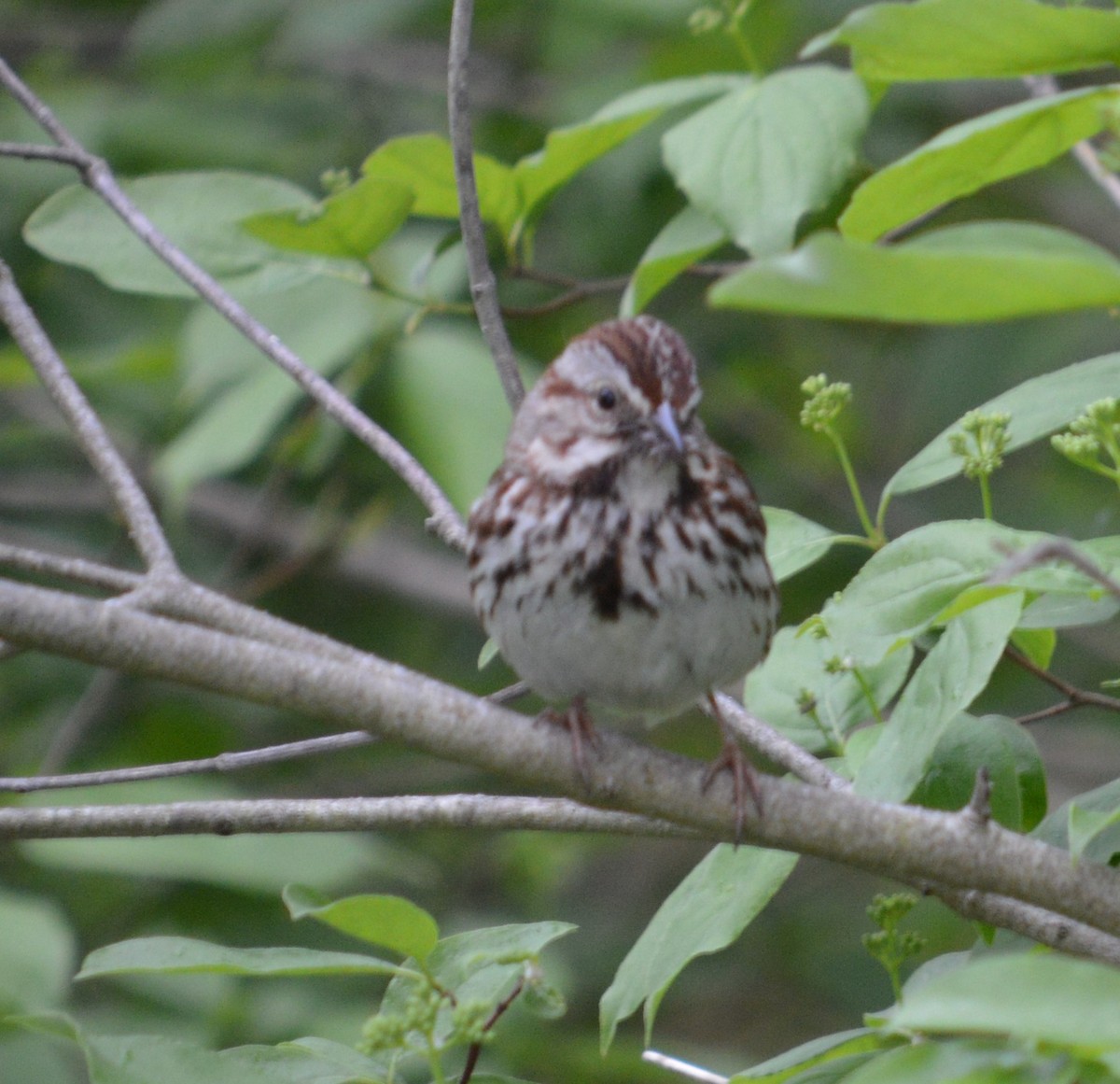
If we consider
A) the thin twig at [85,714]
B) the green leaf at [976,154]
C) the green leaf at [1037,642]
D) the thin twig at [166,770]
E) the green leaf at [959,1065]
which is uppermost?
the green leaf at [976,154]

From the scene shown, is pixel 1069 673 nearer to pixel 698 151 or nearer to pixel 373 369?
pixel 373 369

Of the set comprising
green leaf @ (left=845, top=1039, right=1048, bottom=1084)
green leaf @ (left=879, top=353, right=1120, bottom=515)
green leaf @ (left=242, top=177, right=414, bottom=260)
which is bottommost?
green leaf @ (left=845, top=1039, right=1048, bottom=1084)

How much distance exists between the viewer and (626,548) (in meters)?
2.77

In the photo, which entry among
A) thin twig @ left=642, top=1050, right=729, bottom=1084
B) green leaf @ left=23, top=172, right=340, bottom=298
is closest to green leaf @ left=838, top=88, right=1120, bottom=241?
thin twig @ left=642, top=1050, right=729, bottom=1084

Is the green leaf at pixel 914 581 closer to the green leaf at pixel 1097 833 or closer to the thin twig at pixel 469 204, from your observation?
the green leaf at pixel 1097 833

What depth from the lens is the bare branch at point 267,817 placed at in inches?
87.4

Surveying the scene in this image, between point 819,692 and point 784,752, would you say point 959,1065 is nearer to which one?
point 784,752

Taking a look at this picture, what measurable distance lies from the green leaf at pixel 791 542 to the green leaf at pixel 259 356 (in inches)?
56.4

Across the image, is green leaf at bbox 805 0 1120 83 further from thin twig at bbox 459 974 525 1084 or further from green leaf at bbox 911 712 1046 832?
thin twig at bbox 459 974 525 1084

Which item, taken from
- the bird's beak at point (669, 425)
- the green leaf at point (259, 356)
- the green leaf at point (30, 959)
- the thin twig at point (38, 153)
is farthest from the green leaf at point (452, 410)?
the green leaf at point (30, 959)

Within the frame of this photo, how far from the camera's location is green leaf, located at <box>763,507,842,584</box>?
250cm

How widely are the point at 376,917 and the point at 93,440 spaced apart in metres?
0.96

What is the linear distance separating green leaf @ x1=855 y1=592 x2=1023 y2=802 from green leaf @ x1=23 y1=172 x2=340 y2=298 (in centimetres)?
147

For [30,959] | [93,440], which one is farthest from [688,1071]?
[30,959]
